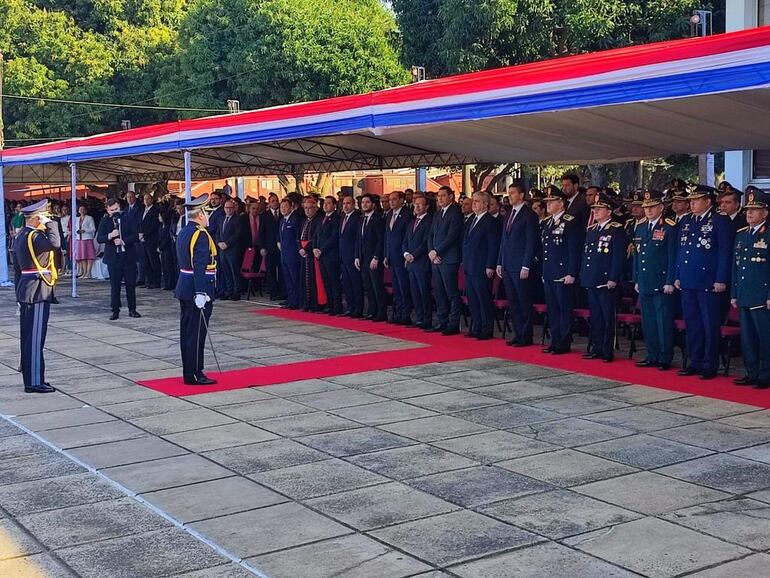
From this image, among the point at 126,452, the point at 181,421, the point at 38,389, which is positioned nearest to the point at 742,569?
the point at 126,452

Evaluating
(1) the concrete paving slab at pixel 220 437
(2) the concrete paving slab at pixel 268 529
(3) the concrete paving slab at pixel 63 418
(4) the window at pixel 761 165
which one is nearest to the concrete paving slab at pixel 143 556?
(2) the concrete paving slab at pixel 268 529

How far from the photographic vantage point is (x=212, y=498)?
5391mm

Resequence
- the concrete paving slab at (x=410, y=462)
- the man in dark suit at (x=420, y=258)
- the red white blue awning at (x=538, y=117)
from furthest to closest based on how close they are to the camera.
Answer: the man in dark suit at (x=420, y=258) < the red white blue awning at (x=538, y=117) < the concrete paving slab at (x=410, y=462)

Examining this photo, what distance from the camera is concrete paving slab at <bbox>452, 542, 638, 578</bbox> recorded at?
421 cm

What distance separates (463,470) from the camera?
5832 mm

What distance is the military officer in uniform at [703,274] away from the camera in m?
8.27

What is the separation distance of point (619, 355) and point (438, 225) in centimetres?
265

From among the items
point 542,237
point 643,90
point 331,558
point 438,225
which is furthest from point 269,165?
point 331,558

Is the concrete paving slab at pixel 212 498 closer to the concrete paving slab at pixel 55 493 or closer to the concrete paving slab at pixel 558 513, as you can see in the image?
the concrete paving slab at pixel 55 493

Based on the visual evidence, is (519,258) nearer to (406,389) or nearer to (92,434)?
(406,389)

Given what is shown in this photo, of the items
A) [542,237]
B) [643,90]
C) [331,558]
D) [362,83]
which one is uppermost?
[362,83]

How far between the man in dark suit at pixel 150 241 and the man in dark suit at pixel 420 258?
6.52 metres

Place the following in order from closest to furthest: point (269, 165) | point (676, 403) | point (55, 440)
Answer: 1. point (55, 440)
2. point (676, 403)
3. point (269, 165)

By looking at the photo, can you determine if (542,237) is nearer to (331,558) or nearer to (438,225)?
(438,225)
